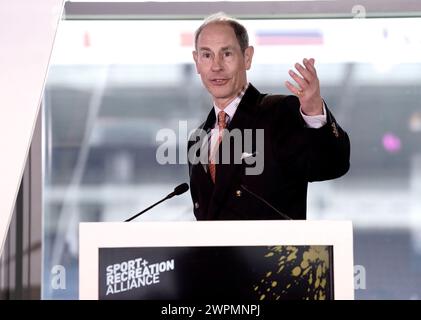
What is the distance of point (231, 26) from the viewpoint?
2506mm

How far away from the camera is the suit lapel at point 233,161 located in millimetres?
2301

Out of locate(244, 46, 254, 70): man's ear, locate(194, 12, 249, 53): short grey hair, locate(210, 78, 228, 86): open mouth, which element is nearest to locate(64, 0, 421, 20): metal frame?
locate(194, 12, 249, 53): short grey hair

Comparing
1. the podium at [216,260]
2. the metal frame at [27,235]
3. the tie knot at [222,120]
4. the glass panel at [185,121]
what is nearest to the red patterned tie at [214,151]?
the tie knot at [222,120]

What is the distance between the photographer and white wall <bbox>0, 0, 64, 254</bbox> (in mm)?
2447

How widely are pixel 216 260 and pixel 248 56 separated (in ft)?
6.43

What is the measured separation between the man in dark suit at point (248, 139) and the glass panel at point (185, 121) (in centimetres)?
6

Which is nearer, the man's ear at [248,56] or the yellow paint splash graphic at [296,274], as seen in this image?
the yellow paint splash graphic at [296,274]

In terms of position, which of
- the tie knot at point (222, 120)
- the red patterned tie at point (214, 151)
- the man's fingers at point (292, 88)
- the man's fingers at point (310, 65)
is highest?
the man's fingers at point (310, 65)

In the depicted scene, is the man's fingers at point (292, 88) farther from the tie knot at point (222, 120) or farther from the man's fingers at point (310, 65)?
the tie knot at point (222, 120)

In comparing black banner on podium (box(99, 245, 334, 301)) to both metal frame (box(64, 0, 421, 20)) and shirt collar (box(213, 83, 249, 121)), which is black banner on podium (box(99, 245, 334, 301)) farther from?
metal frame (box(64, 0, 421, 20))
